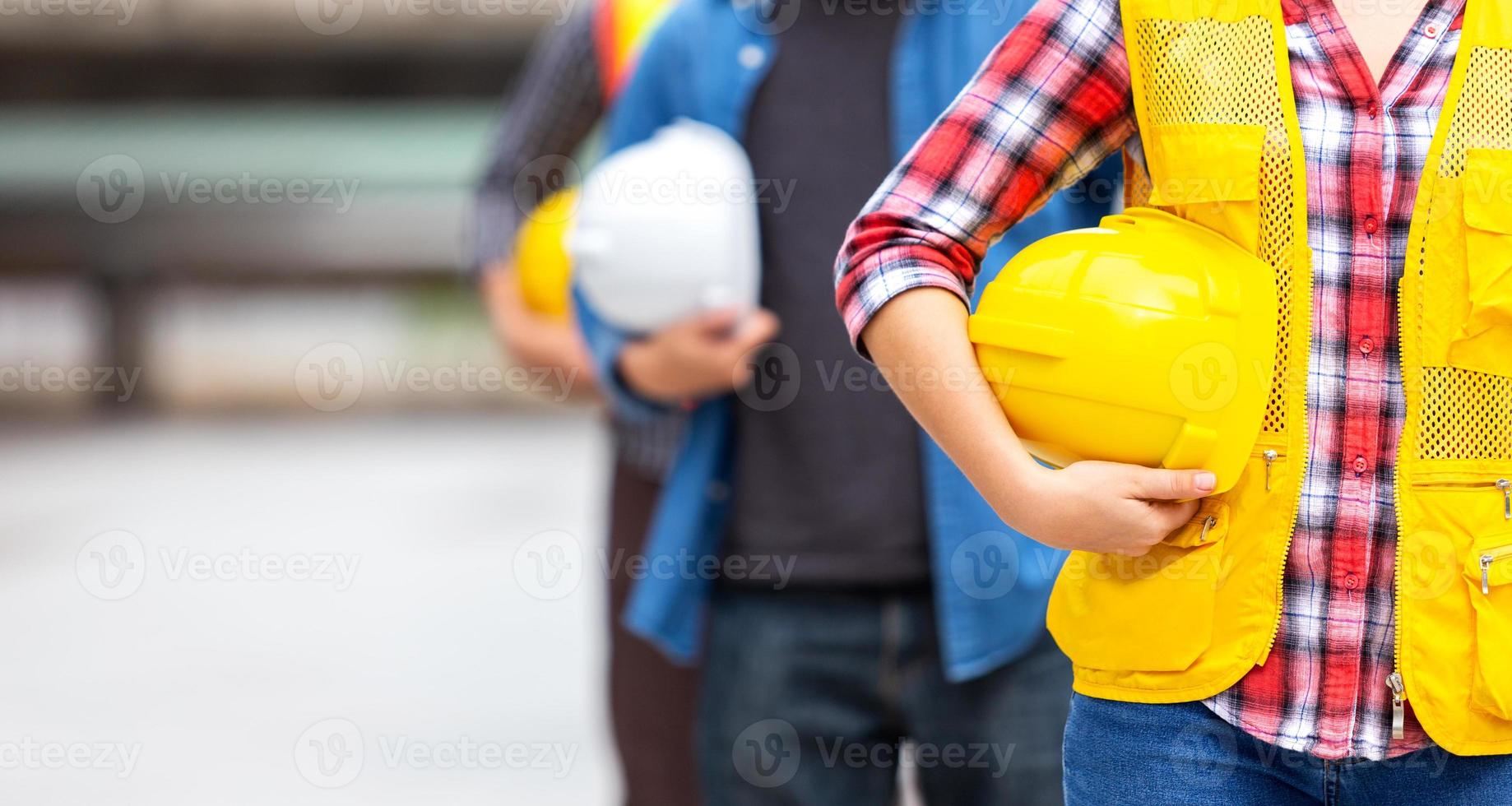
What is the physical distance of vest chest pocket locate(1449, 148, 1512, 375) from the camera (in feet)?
3.59

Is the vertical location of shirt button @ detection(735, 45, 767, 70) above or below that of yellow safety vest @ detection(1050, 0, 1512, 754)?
above

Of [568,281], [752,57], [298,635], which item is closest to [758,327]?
[752,57]

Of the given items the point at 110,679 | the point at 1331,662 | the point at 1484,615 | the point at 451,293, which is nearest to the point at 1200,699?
the point at 1331,662

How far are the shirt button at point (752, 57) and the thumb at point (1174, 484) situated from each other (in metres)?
1.01

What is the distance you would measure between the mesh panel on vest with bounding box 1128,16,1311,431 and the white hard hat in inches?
33.2

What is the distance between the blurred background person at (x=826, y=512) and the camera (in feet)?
6.00

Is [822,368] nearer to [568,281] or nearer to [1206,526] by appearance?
[568,281]

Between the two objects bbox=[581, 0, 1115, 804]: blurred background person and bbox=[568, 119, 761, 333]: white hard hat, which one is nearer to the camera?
bbox=[581, 0, 1115, 804]: blurred background person

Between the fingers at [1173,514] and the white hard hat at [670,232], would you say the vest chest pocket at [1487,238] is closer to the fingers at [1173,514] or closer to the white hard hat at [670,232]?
the fingers at [1173,514]

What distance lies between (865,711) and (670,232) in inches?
25.4

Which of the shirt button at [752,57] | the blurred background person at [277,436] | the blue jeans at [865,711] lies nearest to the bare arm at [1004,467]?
the blue jeans at [865,711]

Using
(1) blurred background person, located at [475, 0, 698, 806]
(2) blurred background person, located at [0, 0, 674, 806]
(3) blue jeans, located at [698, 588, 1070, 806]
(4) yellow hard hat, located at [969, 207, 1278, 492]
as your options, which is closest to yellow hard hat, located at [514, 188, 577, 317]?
(1) blurred background person, located at [475, 0, 698, 806]

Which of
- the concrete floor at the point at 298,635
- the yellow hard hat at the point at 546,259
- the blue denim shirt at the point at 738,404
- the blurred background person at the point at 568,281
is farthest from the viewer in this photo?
the concrete floor at the point at 298,635

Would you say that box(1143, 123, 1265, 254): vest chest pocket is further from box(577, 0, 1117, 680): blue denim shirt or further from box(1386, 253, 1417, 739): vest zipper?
box(577, 0, 1117, 680): blue denim shirt
